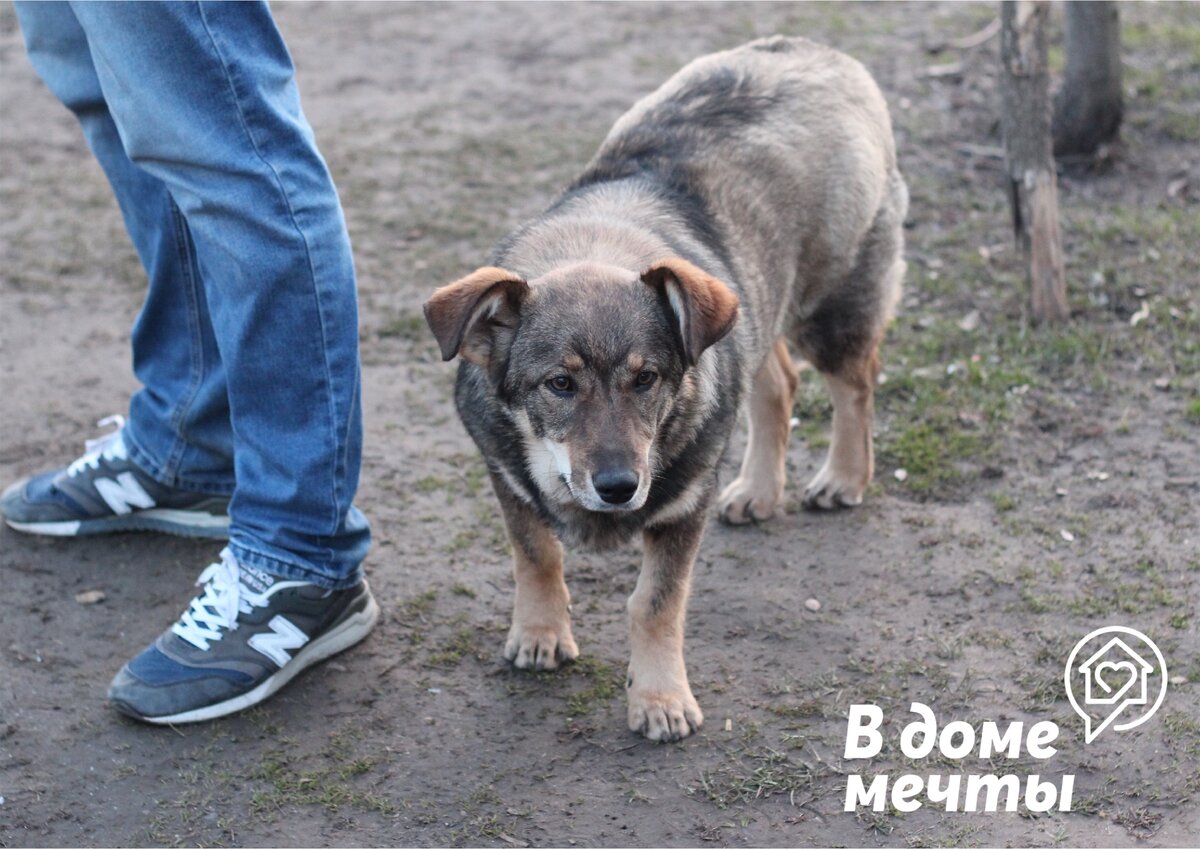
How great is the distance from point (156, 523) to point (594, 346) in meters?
2.05

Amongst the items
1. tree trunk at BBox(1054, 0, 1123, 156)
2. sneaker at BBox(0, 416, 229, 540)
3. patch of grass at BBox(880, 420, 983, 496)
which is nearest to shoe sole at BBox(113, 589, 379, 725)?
sneaker at BBox(0, 416, 229, 540)

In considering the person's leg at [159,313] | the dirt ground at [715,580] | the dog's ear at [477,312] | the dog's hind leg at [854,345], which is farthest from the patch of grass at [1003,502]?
the person's leg at [159,313]

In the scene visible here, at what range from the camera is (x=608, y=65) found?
28.3 feet

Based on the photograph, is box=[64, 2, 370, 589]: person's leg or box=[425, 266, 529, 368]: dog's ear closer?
box=[425, 266, 529, 368]: dog's ear

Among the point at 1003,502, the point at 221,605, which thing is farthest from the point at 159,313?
the point at 1003,502

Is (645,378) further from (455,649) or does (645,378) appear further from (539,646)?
(455,649)

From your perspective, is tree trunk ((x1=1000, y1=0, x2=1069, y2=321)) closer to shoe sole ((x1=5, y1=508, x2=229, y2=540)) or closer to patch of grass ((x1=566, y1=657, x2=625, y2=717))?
patch of grass ((x1=566, y1=657, x2=625, y2=717))

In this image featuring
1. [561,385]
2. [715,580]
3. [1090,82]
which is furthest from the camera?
[1090,82]

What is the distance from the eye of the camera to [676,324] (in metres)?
3.48

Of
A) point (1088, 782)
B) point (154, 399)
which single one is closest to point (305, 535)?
point (154, 399)

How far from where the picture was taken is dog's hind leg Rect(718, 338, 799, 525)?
4.73 meters

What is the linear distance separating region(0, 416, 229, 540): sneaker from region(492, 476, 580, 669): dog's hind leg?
1222mm

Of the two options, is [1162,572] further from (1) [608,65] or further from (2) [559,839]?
(1) [608,65]

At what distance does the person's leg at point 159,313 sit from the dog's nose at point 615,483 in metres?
1.64
